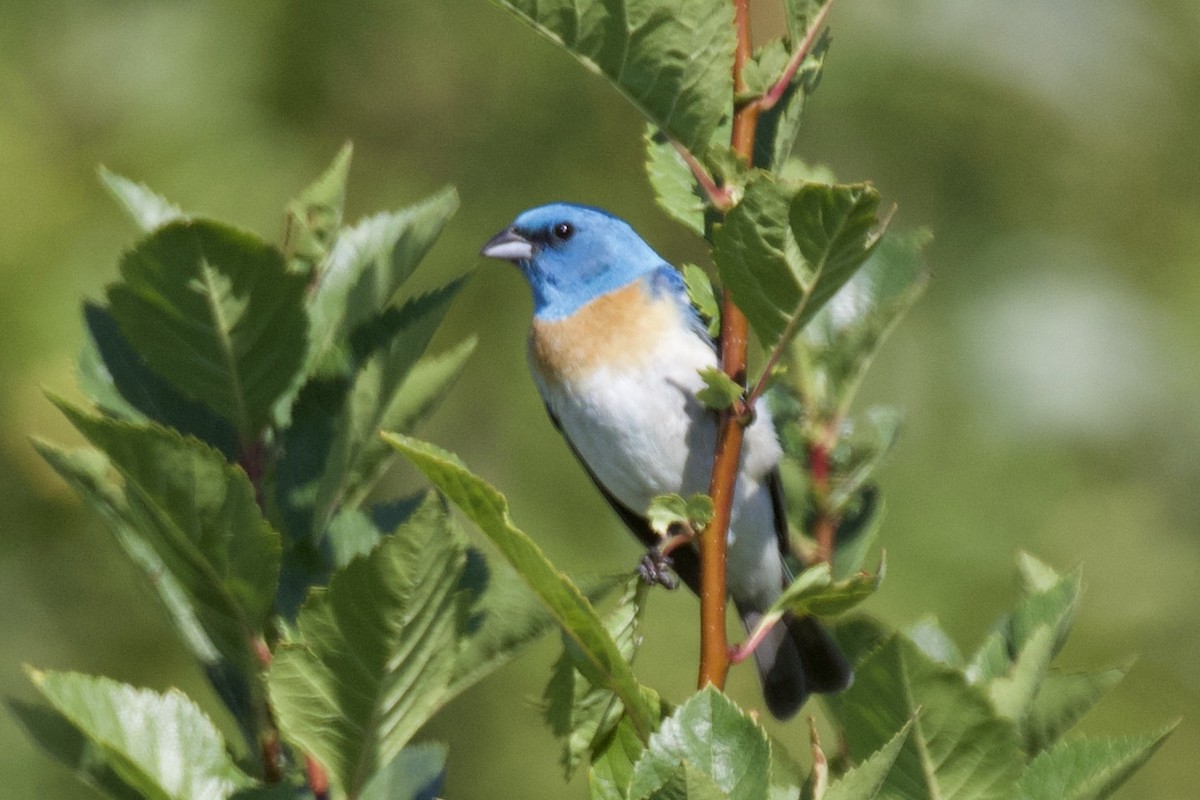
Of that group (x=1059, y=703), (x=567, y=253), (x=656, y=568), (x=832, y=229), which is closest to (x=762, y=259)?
(x=832, y=229)

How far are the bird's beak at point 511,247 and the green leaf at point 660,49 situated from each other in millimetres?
2012

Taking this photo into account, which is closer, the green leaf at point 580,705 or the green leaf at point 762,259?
the green leaf at point 762,259

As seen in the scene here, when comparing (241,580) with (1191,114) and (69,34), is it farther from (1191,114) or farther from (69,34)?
(1191,114)

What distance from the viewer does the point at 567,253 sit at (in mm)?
3553

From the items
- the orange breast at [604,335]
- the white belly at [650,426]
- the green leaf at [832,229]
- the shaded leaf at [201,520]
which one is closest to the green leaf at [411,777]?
the shaded leaf at [201,520]

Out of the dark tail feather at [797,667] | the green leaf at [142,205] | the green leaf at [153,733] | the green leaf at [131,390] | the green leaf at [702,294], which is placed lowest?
the dark tail feather at [797,667]

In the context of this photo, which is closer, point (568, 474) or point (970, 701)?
point (970, 701)

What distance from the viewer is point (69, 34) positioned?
177 inches

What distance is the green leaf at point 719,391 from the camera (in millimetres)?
1517

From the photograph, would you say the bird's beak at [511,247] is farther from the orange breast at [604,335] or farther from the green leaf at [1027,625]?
the green leaf at [1027,625]

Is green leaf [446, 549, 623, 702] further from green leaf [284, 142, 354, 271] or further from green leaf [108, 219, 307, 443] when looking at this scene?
green leaf [284, 142, 354, 271]

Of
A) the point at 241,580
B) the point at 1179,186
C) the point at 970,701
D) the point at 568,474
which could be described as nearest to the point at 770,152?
the point at 970,701

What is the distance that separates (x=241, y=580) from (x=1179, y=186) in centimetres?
417

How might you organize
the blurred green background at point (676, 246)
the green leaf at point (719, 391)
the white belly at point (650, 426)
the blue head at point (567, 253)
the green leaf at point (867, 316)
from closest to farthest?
the green leaf at point (719, 391)
the green leaf at point (867, 316)
the white belly at point (650, 426)
the blue head at point (567, 253)
the blurred green background at point (676, 246)
